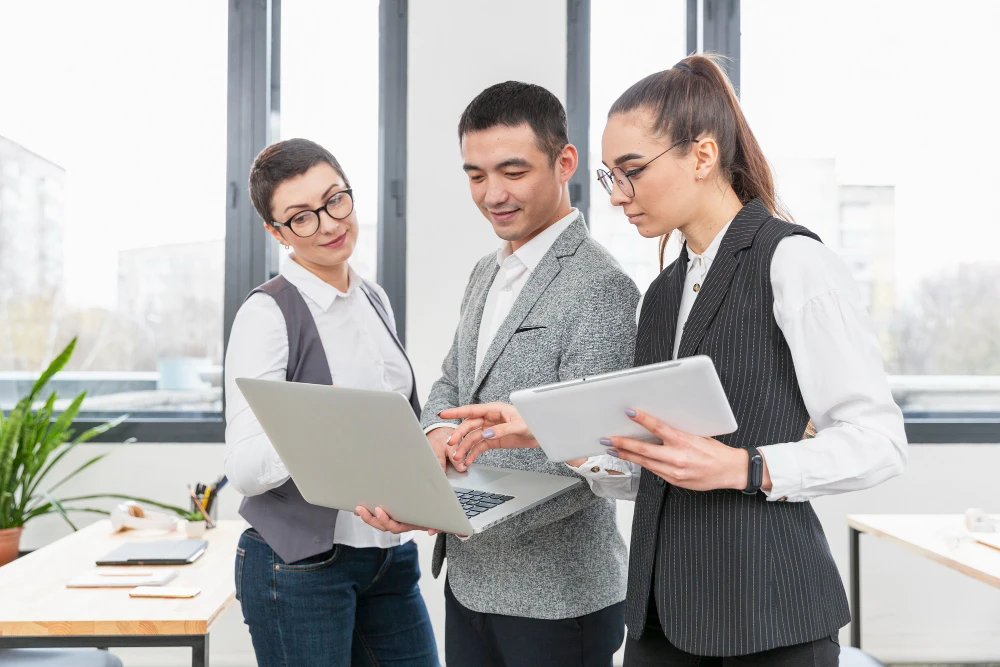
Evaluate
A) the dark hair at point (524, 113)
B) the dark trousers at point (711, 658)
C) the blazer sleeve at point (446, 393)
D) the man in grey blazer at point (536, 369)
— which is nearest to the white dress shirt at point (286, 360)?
the blazer sleeve at point (446, 393)

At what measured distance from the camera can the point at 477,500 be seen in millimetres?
1118

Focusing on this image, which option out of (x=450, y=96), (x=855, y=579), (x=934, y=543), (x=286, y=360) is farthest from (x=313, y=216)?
(x=855, y=579)

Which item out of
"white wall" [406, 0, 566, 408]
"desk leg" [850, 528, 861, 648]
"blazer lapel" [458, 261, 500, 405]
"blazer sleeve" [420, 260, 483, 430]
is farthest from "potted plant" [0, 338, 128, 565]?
"desk leg" [850, 528, 861, 648]

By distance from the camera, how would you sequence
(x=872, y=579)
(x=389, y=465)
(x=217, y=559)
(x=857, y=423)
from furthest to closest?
(x=872, y=579), (x=217, y=559), (x=389, y=465), (x=857, y=423)

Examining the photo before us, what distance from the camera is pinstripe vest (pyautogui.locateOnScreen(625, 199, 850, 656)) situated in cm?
98

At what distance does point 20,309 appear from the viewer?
126 inches

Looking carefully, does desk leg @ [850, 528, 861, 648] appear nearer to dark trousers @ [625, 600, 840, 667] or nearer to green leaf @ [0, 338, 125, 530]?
dark trousers @ [625, 600, 840, 667]

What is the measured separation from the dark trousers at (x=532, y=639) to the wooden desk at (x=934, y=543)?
3.43 feet

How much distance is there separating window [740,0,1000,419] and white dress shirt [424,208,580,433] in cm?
225

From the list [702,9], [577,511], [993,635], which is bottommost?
[993,635]

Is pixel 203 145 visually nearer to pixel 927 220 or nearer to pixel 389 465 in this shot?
pixel 389 465

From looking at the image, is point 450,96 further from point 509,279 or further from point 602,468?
point 602,468

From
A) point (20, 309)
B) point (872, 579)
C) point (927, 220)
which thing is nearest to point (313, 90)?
point (20, 309)

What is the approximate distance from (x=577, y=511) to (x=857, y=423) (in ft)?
1.64
